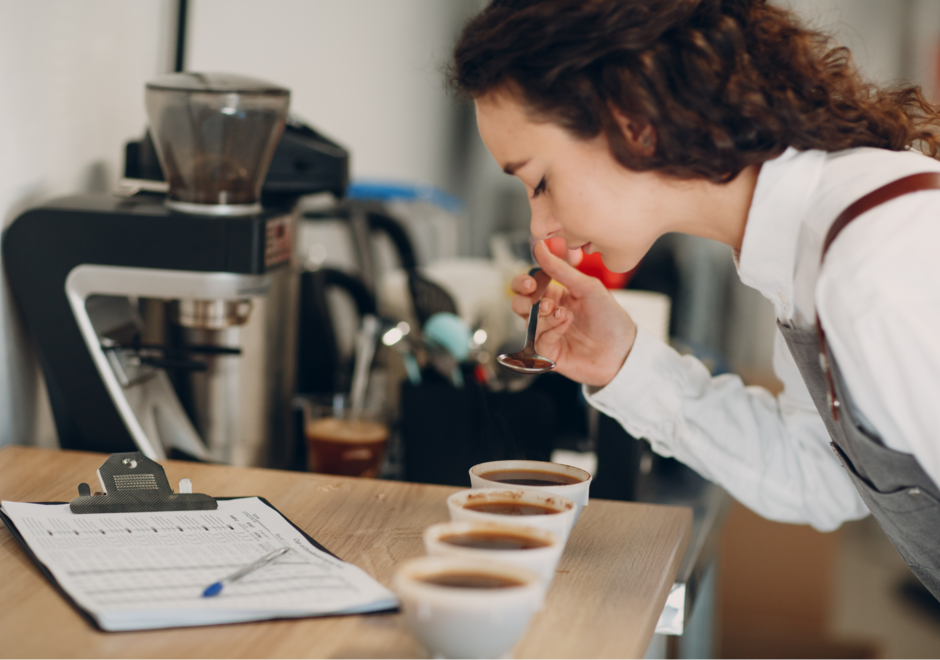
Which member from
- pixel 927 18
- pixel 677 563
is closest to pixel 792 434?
pixel 677 563

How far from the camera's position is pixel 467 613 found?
22.0 inches

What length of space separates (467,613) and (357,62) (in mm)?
1989

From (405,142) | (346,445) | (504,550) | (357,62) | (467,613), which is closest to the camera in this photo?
(467,613)

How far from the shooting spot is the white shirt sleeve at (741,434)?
110cm

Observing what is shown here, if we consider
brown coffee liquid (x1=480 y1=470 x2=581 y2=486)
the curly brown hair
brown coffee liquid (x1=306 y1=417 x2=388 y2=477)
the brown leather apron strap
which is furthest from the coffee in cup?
the brown leather apron strap

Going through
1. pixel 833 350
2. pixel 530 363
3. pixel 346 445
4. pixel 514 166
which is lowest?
pixel 346 445

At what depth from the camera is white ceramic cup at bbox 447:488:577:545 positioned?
28.3 inches

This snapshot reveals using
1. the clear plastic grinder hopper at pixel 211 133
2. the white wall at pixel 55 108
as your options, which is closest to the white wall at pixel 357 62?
the white wall at pixel 55 108

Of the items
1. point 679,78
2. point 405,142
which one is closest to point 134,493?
point 679,78

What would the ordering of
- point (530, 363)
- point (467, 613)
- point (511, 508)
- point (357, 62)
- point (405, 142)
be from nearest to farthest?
point (467, 613) → point (511, 508) → point (530, 363) → point (357, 62) → point (405, 142)

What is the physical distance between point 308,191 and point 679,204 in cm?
61

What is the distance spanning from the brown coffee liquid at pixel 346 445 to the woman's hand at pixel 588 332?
36 centimetres

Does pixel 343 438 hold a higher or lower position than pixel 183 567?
lower

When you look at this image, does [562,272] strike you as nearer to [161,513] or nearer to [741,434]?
[741,434]
